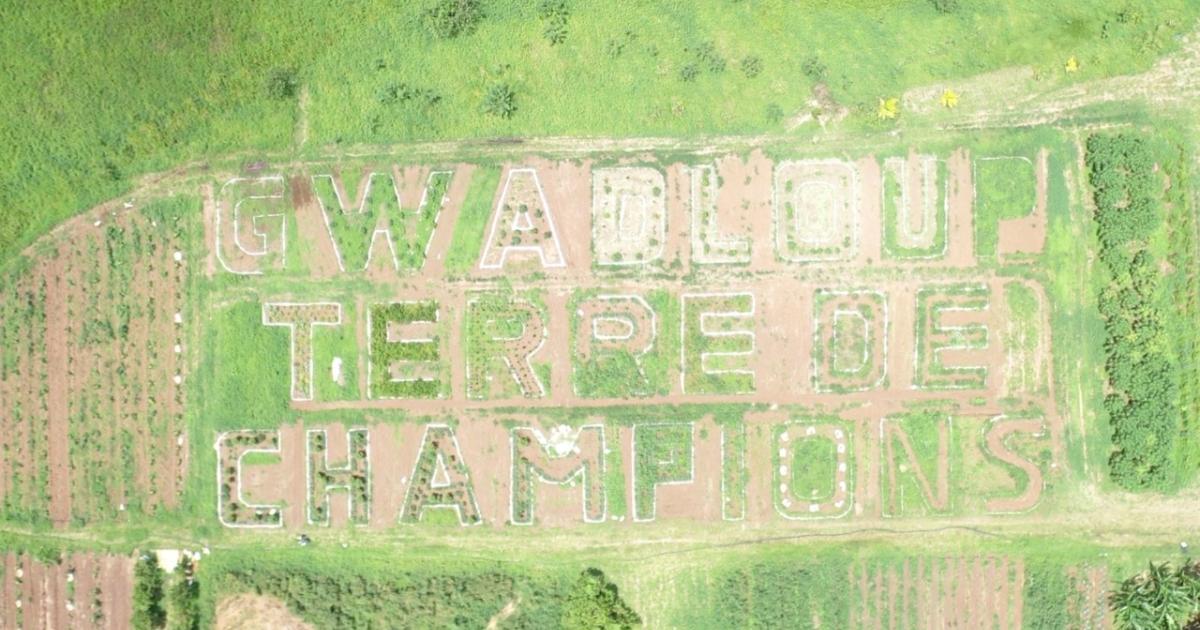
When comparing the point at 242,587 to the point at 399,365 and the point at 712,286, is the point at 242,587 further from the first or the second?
the point at 712,286

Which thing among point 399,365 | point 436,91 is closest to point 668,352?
point 399,365

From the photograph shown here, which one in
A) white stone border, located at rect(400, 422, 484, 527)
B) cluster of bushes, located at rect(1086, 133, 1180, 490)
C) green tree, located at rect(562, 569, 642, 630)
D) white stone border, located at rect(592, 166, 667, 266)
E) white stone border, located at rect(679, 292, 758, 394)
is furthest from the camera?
white stone border, located at rect(592, 166, 667, 266)

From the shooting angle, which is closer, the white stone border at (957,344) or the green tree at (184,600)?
the green tree at (184,600)

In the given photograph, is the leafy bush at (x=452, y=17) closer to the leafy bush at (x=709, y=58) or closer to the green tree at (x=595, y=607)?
the leafy bush at (x=709, y=58)

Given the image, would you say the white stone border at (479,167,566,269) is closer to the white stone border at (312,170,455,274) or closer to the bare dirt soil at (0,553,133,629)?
the white stone border at (312,170,455,274)

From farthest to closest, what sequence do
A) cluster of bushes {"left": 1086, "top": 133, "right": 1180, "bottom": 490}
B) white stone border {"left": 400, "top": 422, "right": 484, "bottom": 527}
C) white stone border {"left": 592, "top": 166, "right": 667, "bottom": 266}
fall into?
1. white stone border {"left": 592, "top": 166, "right": 667, "bottom": 266}
2. white stone border {"left": 400, "top": 422, "right": 484, "bottom": 527}
3. cluster of bushes {"left": 1086, "top": 133, "right": 1180, "bottom": 490}

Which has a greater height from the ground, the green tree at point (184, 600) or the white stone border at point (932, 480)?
the white stone border at point (932, 480)

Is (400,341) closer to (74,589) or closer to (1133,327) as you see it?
(74,589)

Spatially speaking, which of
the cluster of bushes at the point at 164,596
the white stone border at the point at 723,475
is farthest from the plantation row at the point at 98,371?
the white stone border at the point at 723,475

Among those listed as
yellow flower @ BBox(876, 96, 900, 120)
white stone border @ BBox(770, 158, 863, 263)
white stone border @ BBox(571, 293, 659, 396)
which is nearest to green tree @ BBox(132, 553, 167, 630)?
white stone border @ BBox(571, 293, 659, 396)
